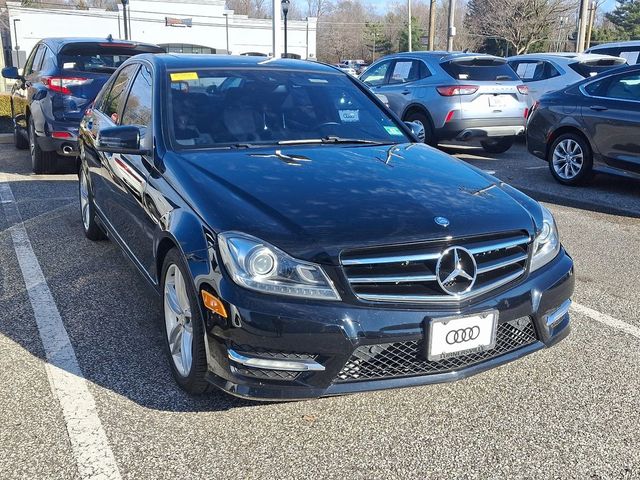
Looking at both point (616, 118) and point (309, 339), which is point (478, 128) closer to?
point (616, 118)

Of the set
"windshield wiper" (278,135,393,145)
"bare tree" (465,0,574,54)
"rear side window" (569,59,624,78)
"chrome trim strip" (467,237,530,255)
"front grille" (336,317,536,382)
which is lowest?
"front grille" (336,317,536,382)

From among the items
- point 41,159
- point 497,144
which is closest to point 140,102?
point 41,159

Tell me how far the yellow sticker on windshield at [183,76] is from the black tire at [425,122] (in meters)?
6.78

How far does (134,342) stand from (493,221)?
209cm

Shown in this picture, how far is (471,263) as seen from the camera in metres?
2.89

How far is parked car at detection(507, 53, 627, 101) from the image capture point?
485 inches

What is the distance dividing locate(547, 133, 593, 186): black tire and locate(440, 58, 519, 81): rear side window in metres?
2.26

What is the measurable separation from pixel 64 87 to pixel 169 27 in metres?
48.9

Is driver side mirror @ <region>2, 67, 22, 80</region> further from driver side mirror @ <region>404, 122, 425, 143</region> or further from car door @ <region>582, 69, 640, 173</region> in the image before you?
car door @ <region>582, 69, 640, 173</region>

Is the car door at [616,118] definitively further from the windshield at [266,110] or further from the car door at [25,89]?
the car door at [25,89]

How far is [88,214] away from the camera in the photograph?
5711mm

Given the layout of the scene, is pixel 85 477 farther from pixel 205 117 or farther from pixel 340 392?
pixel 205 117

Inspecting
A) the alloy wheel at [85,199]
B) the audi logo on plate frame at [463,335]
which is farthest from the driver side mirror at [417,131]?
the alloy wheel at [85,199]

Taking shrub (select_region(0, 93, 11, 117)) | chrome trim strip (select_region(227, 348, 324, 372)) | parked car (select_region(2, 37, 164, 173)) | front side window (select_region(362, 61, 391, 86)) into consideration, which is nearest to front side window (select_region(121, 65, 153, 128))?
chrome trim strip (select_region(227, 348, 324, 372))
